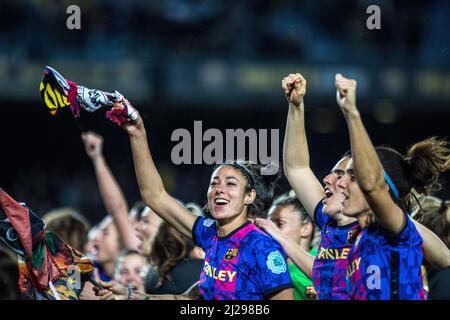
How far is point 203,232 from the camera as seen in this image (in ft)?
13.0

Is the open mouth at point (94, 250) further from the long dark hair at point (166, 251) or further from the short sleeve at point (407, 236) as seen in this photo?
the short sleeve at point (407, 236)

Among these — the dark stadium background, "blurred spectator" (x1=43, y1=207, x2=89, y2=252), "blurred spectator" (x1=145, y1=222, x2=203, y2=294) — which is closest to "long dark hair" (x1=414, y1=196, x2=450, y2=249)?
"blurred spectator" (x1=145, y1=222, x2=203, y2=294)

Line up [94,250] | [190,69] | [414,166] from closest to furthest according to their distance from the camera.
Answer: [414,166] → [94,250] → [190,69]

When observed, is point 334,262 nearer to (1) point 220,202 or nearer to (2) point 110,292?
(1) point 220,202

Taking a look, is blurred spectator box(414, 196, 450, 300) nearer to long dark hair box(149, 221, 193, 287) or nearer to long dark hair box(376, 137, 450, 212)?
long dark hair box(376, 137, 450, 212)

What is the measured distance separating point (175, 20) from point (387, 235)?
9986 mm

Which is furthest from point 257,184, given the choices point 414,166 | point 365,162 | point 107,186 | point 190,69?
point 190,69

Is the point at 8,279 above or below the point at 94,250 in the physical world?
above

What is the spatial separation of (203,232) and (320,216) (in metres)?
0.56

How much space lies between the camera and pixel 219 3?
12891 millimetres
